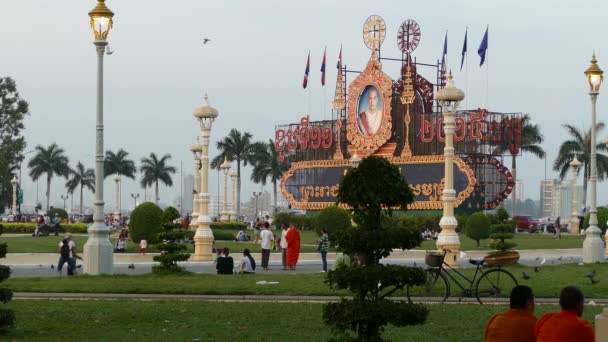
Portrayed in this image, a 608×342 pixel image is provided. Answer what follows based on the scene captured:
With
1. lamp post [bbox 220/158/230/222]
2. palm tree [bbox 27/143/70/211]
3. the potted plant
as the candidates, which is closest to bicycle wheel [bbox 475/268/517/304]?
the potted plant

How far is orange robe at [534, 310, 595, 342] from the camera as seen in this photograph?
28.4ft

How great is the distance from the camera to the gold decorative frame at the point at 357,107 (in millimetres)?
80875

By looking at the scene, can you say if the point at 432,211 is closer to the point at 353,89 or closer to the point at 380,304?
the point at 353,89

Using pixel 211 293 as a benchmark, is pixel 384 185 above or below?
above

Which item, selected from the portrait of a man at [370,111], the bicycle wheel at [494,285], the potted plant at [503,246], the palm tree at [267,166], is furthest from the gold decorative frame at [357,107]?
the bicycle wheel at [494,285]

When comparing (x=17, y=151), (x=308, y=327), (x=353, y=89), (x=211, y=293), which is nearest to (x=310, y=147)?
(x=353, y=89)

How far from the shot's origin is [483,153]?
7581 cm

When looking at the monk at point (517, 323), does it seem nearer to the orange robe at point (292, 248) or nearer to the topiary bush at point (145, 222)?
the orange robe at point (292, 248)

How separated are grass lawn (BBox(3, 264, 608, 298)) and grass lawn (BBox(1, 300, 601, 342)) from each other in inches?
113

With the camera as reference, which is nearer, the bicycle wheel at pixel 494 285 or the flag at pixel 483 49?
the bicycle wheel at pixel 494 285

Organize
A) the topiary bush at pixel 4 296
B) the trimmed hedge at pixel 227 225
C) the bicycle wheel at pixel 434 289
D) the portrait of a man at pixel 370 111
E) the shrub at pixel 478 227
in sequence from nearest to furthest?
the topiary bush at pixel 4 296, the bicycle wheel at pixel 434 289, the shrub at pixel 478 227, the trimmed hedge at pixel 227 225, the portrait of a man at pixel 370 111

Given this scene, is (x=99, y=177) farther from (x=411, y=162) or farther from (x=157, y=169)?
(x=157, y=169)

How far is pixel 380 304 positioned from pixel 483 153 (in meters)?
65.5

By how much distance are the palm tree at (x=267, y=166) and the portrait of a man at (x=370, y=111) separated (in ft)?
114
